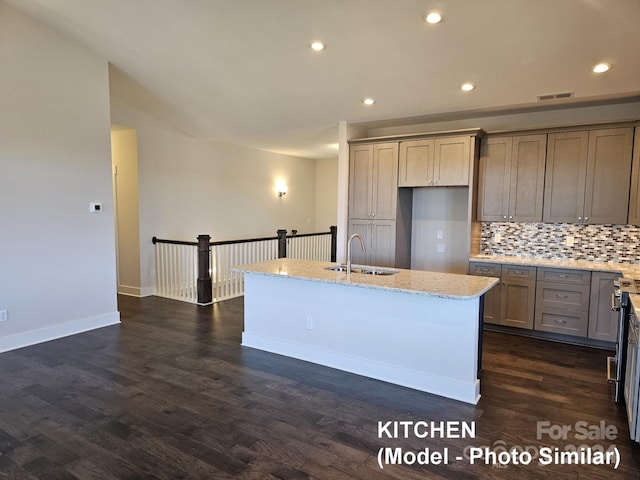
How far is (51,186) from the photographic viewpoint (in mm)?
4363

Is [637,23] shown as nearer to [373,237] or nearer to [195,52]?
[373,237]

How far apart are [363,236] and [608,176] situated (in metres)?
2.86

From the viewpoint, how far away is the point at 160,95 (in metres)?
5.69

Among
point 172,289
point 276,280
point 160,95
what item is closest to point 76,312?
point 172,289

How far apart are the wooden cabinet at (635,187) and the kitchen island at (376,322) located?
203 cm

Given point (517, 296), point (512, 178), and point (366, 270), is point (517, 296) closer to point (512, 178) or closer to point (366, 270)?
point (512, 178)

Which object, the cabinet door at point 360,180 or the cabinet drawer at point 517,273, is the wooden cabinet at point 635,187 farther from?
the cabinet door at point 360,180

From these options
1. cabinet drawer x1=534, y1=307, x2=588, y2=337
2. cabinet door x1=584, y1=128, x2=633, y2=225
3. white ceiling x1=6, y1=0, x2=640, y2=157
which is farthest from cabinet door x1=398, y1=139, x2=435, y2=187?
cabinet drawer x1=534, y1=307, x2=588, y2=337

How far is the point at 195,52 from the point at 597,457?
16.4 feet

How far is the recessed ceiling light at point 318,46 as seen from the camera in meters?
3.98

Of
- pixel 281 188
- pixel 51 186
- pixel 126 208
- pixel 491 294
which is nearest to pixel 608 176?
pixel 491 294

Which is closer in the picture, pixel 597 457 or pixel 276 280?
pixel 597 457

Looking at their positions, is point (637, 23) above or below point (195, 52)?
below

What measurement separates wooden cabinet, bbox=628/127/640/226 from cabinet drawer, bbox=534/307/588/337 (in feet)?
3.65
